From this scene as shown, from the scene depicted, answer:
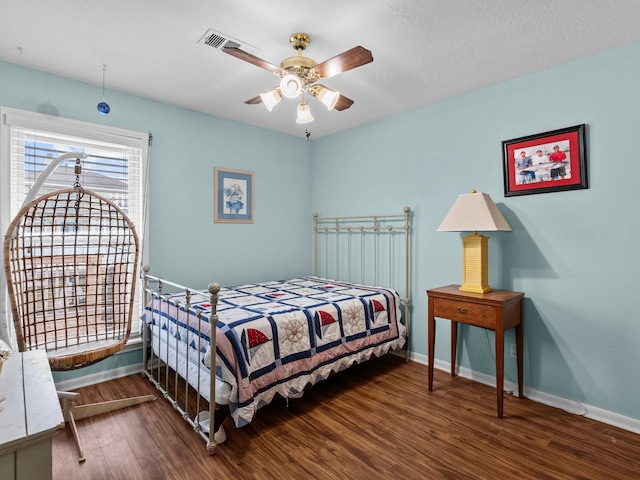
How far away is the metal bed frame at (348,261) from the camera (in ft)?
8.79

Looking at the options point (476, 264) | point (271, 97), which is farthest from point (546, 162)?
point (271, 97)

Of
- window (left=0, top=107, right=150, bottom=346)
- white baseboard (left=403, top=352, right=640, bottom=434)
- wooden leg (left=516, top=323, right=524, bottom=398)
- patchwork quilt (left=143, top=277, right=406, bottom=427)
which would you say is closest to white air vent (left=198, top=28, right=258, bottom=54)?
window (left=0, top=107, right=150, bottom=346)

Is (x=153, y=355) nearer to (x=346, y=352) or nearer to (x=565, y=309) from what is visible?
(x=346, y=352)

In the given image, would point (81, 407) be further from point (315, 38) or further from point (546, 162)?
point (546, 162)

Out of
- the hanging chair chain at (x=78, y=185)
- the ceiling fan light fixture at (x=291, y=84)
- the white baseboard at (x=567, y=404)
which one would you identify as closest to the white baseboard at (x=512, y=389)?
the white baseboard at (x=567, y=404)

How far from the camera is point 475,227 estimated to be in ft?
7.87

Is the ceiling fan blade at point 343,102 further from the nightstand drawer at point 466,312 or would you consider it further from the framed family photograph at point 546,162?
the nightstand drawer at point 466,312

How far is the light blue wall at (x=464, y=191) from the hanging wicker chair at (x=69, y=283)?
1.74ft

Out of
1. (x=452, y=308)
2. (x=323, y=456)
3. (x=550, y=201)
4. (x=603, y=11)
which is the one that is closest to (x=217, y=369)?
(x=323, y=456)

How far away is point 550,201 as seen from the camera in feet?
8.07

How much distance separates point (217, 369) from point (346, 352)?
42.6 inches

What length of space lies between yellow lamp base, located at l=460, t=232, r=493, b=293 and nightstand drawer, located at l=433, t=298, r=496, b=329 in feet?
0.57

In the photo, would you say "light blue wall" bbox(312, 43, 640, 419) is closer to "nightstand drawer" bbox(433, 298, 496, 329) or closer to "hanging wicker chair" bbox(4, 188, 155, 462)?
"nightstand drawer" bbox(433, 298, 496, 329)

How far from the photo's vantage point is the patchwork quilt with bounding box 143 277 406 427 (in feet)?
6.59
